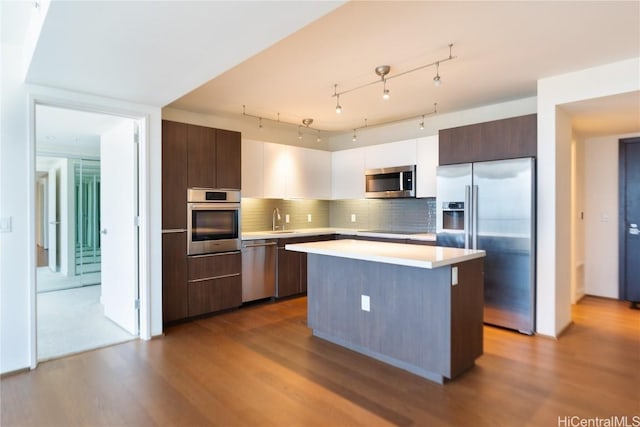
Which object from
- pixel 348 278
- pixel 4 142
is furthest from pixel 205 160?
pixel 348 278

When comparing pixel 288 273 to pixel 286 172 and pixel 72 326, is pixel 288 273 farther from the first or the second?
pixel 72 326

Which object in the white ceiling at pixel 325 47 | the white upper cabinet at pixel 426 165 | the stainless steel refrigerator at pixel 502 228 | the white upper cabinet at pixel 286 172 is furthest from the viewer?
the white upper cabinet at pixel 286 172

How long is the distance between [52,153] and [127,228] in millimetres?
3195

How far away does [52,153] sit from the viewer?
5.73 metres

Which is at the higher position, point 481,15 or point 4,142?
point 481,15

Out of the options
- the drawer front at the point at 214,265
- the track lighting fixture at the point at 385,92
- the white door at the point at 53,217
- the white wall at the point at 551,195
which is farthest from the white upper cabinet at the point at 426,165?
the white door at the point at 53,217

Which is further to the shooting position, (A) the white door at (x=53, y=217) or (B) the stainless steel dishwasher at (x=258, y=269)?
(A) the white door at (x=53, y=217)

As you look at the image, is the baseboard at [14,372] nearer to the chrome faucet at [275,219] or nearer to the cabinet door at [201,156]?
the cabinet door at [201,156]

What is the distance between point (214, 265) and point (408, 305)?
2.39 meters

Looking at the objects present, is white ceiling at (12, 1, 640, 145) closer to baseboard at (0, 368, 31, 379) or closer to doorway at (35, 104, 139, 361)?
doorway at (35, 104, 139, 361)

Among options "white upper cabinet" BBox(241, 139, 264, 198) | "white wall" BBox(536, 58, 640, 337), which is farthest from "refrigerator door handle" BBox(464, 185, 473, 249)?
"white upper cabinet" BBox(241, 139, 264, 198)

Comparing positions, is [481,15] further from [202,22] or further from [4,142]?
[4,142]

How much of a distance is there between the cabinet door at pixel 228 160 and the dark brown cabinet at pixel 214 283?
34.2 inches

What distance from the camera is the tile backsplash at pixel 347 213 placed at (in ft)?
17.1
